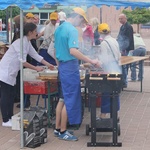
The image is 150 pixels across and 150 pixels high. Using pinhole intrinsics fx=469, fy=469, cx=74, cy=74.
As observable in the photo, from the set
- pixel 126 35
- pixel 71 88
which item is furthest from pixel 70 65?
pixel 126 35

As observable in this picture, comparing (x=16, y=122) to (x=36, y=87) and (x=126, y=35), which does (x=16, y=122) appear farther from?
(x=126, y=35)

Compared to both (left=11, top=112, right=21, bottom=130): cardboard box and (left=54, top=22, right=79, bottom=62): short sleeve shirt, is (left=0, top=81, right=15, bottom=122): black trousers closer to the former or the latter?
(left=11, top=112, right=21, bottom=130): cardboard box

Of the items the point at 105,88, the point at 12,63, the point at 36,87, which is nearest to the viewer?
the point at 105,88

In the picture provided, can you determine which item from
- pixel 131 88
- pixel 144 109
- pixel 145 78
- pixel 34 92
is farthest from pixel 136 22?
pixel 34 92

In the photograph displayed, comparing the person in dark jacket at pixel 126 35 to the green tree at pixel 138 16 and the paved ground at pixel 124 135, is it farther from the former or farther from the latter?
the green tree at pixel 138 16

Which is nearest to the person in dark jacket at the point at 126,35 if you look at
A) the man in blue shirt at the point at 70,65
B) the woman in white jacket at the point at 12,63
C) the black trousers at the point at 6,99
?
the woman in white jacket at the point at 12,63

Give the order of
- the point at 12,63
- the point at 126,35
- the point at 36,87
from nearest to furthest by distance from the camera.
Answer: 1. the point at 12,63
2. the point at 36,87
3. the point at 126,35

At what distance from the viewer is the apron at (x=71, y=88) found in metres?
6.38

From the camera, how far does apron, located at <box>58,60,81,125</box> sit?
20.9ft

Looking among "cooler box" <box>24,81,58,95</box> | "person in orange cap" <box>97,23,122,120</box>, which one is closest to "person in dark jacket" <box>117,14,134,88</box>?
"person in orange cap" <box>97,23,122,120</box>

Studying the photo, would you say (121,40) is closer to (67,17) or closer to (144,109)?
(144,109)

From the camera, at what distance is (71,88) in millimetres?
6395

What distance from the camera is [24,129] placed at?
6.34 meters

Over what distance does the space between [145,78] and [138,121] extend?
6.00 metres
